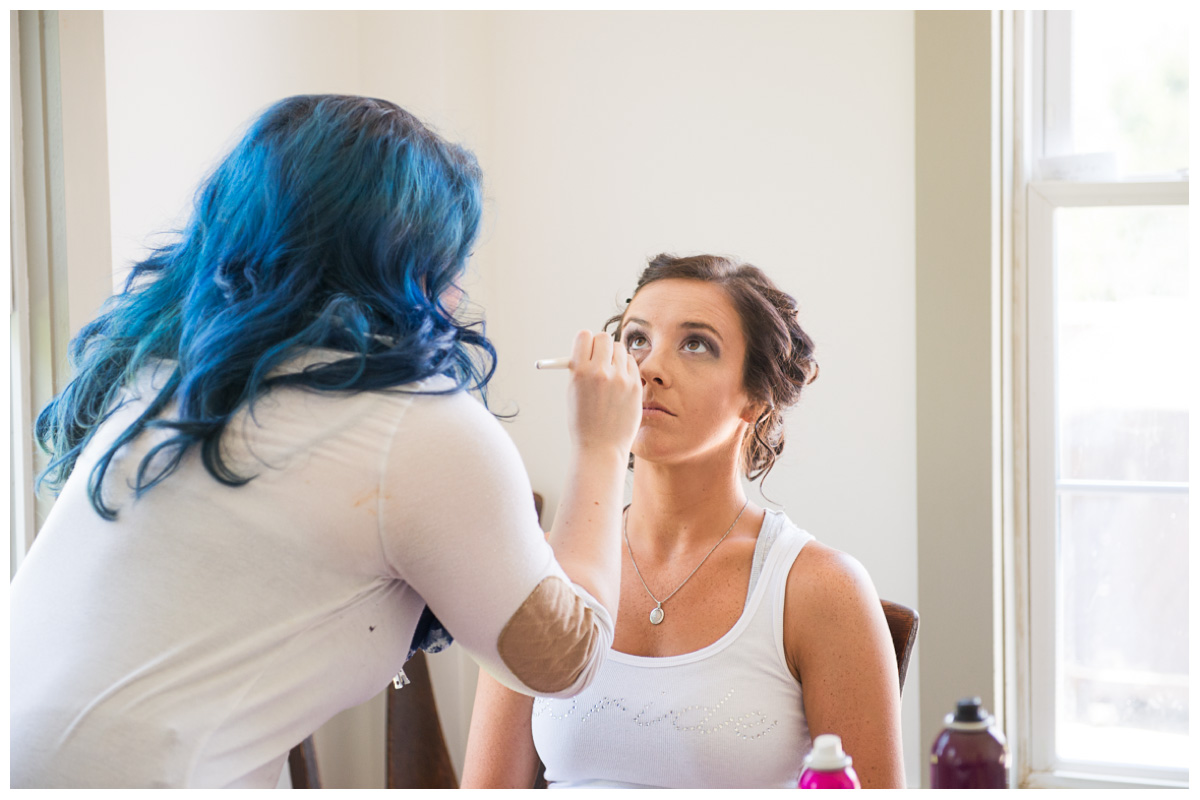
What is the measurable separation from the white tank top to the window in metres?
1.08

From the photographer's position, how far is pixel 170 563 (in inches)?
28.5

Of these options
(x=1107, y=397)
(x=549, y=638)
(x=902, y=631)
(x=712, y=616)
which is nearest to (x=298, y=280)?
(x=549, y=638)

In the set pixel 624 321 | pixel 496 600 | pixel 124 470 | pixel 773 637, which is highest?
pixel 624 321

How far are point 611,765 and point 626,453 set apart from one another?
1.58ft

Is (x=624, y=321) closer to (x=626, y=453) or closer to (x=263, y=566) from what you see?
(x=626, y=453)

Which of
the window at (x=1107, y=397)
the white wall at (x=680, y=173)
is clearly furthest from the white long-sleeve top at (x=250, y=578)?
the window at (x=1107, y=397)

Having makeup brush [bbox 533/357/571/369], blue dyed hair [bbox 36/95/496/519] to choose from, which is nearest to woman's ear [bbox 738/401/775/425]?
makeup brush [bbox 533/357/571/369]

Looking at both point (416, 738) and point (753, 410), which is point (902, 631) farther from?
point (416, 738)

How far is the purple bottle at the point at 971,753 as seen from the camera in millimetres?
783

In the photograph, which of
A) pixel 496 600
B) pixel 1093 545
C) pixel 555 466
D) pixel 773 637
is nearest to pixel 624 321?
pixel 773 637

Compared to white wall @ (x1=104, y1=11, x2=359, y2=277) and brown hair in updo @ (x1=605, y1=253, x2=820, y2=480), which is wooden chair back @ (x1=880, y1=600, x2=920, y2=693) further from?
white wall @ (x1=104, y1=11, x2=359, y2=277)

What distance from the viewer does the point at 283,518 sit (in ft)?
2.37

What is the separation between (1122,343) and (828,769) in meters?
1.57

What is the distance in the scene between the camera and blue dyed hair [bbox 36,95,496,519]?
2.44 ft
